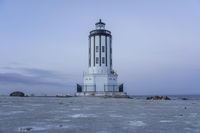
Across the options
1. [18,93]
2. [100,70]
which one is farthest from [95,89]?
[18,93]

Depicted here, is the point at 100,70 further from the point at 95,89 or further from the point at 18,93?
the point at 18,93

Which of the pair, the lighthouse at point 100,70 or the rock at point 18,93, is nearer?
the lighthouse at point 100,70

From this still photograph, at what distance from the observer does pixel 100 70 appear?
281 ft

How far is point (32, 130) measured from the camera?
18.0m

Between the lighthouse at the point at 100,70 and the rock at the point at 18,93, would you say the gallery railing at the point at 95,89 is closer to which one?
the lighthouse at the point at 100,70

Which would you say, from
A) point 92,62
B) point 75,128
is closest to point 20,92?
point 92,62

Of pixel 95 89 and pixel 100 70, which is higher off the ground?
pixel 100 70

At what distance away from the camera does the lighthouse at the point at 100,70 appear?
279 ft

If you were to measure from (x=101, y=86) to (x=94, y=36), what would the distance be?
12.3 metres

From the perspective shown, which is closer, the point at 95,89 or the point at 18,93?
the point at 95,89

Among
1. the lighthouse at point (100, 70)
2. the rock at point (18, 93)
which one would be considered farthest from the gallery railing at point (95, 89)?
the rock at point (18, 93)

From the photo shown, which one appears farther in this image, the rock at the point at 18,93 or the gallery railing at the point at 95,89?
the rock at the point at 18,93

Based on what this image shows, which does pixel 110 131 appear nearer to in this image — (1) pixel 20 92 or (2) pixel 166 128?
(2) pixel 166 128

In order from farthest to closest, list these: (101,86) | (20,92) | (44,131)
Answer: (20,92) < (101,86) < (44,131)
